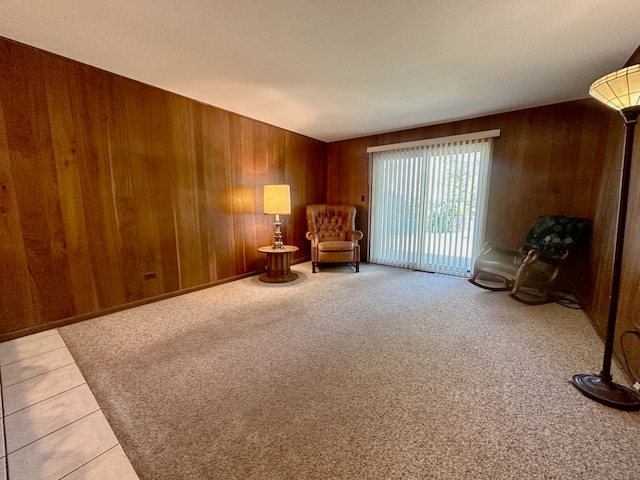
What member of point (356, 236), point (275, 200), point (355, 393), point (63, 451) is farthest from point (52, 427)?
point (356, 236)

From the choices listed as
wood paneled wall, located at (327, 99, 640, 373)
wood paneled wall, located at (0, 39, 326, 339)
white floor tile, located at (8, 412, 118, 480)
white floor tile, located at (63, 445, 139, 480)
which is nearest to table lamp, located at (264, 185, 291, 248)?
wood paneled wall, located at (0, 39, 326, 339)

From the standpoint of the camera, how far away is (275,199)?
12.4 ft

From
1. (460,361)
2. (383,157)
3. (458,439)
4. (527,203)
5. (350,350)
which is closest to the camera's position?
(458,439)

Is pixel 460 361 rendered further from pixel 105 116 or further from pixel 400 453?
pixel 105 116

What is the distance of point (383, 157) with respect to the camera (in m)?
4.61

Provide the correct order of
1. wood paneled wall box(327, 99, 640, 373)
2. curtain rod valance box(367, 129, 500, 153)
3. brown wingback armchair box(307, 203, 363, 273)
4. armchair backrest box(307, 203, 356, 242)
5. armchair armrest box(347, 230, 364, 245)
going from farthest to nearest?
armchair backrest box(307, 203, 356, 242) → brown wingback armchair box(307, 203, 363, 273) → armchair armrest box(347, 230, 364, 245) → curtain rod valance box(367, 129, 500, 153) → wood paneled wall box(327, 99, 640, 373)

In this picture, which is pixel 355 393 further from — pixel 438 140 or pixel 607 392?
pixel 438 140

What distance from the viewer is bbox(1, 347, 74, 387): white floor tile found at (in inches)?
65.8

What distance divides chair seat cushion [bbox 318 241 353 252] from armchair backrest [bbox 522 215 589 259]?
2311mm

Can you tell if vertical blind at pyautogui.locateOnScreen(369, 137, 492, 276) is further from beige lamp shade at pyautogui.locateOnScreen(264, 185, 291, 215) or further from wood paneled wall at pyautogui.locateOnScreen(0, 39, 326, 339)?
wood paneled wall at pyautogui.locateOnScreen(0, 39, 326, 339)

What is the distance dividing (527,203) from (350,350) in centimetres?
320

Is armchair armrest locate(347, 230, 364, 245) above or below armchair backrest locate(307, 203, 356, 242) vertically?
below

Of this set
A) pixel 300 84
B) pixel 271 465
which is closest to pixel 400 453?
pixel 271 465

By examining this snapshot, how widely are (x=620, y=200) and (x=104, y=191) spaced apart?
3983mm
